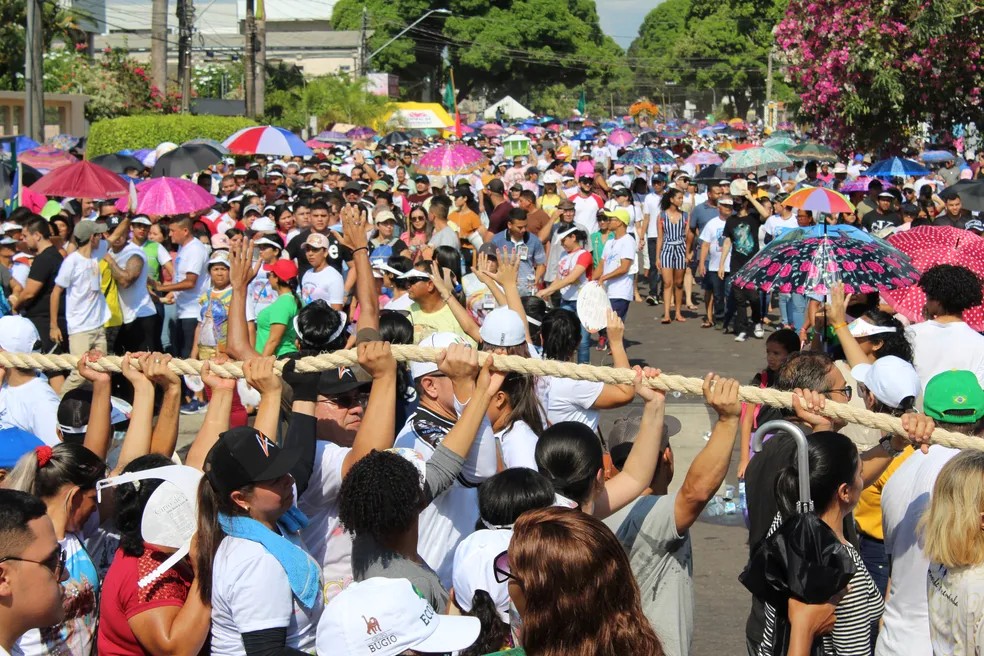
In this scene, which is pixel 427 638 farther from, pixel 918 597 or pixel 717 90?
pixel 717 90

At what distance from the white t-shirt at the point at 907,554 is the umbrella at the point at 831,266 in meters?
2.49

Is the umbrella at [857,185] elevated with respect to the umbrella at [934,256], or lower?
elevated

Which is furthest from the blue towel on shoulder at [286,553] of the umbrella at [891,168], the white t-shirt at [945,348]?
the umbrella at [891,168]

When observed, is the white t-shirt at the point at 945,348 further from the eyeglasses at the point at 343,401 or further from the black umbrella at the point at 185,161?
the black umbrella at the point at 185,161

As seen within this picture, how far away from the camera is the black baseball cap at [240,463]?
347 cm

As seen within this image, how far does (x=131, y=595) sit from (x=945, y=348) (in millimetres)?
4394

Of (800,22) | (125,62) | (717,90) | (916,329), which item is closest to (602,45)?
(717,90)

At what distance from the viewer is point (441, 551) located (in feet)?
13.8

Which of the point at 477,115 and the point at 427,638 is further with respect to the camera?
the point at 477,115

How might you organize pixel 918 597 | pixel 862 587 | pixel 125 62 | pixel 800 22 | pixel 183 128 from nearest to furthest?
pixel 862 587, pixel 918 597, pixel 800 22, pixel 183 128, pixel 125 62

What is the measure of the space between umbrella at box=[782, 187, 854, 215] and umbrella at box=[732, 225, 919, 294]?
347cm

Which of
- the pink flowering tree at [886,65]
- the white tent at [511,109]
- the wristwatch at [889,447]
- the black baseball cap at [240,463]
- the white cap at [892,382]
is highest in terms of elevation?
the white tent at [511,109]

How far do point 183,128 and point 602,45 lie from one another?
72300mm

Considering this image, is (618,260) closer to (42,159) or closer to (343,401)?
(343,401)
